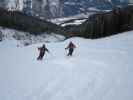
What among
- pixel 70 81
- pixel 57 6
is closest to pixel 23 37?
pixel 70 81

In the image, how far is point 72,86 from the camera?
10.9 metres

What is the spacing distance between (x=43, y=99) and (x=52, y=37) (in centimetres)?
3255

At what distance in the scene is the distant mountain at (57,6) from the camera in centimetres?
9012

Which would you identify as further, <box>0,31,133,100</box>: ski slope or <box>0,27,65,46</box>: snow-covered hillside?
<box>0,27,65,46</box>: snow-covered hillside

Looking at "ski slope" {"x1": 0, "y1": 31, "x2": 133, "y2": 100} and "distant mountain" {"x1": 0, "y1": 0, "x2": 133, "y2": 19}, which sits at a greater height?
"ski slope" {"x1": 0, "y1": 31, "x2": 133, "y2": 100}

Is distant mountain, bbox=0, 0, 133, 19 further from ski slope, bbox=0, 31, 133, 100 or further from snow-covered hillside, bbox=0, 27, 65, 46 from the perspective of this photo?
ski slope, bbox=0, 31, 133, 100

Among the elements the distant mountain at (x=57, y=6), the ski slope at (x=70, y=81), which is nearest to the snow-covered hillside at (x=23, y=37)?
the ski slope at (x=70, y=81)

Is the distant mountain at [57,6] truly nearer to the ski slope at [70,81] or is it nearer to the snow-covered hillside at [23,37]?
the snow-covered hillside at [23,37]

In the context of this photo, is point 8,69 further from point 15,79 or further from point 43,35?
point 43,35

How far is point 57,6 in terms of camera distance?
4286 inches

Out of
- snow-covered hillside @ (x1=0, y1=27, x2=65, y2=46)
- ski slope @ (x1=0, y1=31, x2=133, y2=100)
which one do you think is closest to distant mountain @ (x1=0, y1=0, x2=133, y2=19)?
snow-covered hillside @ (x1=0, y1=27, x2=65, y2=46)

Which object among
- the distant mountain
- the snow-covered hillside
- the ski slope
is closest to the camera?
the ski slope

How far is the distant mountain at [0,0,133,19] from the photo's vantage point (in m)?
90.1

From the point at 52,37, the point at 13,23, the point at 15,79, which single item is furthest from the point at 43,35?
the point at 15,79
